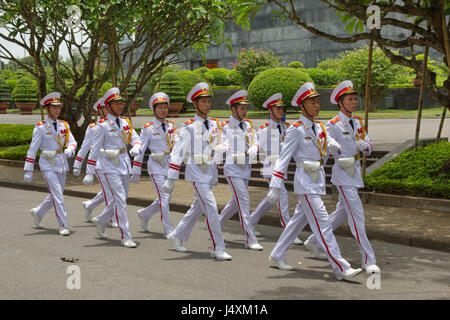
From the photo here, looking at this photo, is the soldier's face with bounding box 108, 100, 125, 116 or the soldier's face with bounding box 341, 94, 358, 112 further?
the soldier's face with bounding box 108, 100, 125, 116

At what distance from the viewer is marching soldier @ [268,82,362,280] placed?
6422 millimetres

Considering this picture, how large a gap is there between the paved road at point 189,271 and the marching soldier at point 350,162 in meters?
0.37

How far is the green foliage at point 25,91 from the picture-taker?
1861 inches

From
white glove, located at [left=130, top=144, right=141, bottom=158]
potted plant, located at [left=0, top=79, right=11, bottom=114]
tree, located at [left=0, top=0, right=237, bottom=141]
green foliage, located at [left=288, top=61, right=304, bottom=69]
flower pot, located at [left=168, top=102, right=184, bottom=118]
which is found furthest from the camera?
potted plant, located at [left=0, top=79, right=11, bottom=114]

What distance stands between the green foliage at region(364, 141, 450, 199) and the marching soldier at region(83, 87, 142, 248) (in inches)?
183

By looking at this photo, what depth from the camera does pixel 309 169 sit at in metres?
6.57

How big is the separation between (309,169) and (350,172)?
546mm

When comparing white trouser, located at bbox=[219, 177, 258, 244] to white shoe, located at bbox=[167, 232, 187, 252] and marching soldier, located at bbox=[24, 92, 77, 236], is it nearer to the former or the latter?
white shoe, located at bbox=[167, 232, 187, 252]

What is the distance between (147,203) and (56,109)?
134 inches

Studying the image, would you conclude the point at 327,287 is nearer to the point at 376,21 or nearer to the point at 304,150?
the point at 304,150

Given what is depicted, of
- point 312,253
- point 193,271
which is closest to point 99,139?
point 193,271

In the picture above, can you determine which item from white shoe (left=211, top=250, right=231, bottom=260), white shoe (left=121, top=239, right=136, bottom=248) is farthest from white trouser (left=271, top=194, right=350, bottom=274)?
white shoe (left=121, top=239, right=136, bottom=248)

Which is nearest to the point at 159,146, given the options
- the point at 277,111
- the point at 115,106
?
the point at 115,106

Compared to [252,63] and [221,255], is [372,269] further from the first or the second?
[252,63]
